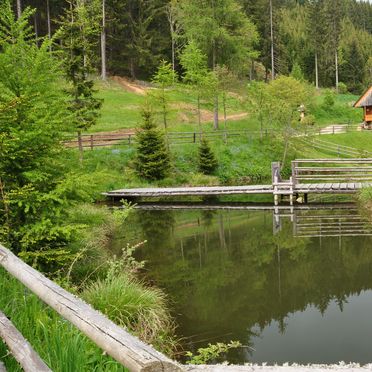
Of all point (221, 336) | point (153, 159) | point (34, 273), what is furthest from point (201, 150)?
point (34, 273)

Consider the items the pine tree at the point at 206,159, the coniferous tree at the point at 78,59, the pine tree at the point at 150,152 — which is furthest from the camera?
the pine tree at the point at 206,159

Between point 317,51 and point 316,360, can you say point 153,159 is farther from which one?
point 317,51

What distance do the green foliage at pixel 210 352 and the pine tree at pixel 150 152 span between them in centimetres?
2146

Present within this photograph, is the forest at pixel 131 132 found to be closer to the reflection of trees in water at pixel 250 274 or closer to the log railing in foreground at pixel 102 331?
the reflection of trees in water at pixel 250 274

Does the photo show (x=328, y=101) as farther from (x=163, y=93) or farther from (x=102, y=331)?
(x=102, y=331)

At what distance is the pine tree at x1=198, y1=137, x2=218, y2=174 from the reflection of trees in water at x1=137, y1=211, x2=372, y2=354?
527 inches

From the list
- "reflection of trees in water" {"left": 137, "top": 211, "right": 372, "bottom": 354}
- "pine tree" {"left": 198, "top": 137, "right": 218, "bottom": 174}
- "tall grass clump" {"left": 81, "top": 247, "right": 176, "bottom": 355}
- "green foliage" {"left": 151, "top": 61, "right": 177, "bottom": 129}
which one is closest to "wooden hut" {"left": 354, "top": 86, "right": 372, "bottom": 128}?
"pine tree" {"left": 198, "top": 137, "right": 218, "bottom": 174}

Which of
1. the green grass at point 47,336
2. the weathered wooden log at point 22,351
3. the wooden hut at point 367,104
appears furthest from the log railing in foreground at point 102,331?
the wooden hut at point 367,104

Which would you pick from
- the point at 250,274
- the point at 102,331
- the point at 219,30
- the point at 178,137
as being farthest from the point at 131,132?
the point at 102,331

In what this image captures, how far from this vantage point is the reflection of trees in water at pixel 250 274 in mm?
9195

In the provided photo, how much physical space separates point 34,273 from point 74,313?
4.81ft

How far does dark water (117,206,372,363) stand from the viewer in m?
8.04

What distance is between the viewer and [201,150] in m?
30.6

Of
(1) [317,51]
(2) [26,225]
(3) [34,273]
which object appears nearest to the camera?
(3) [34,273]
